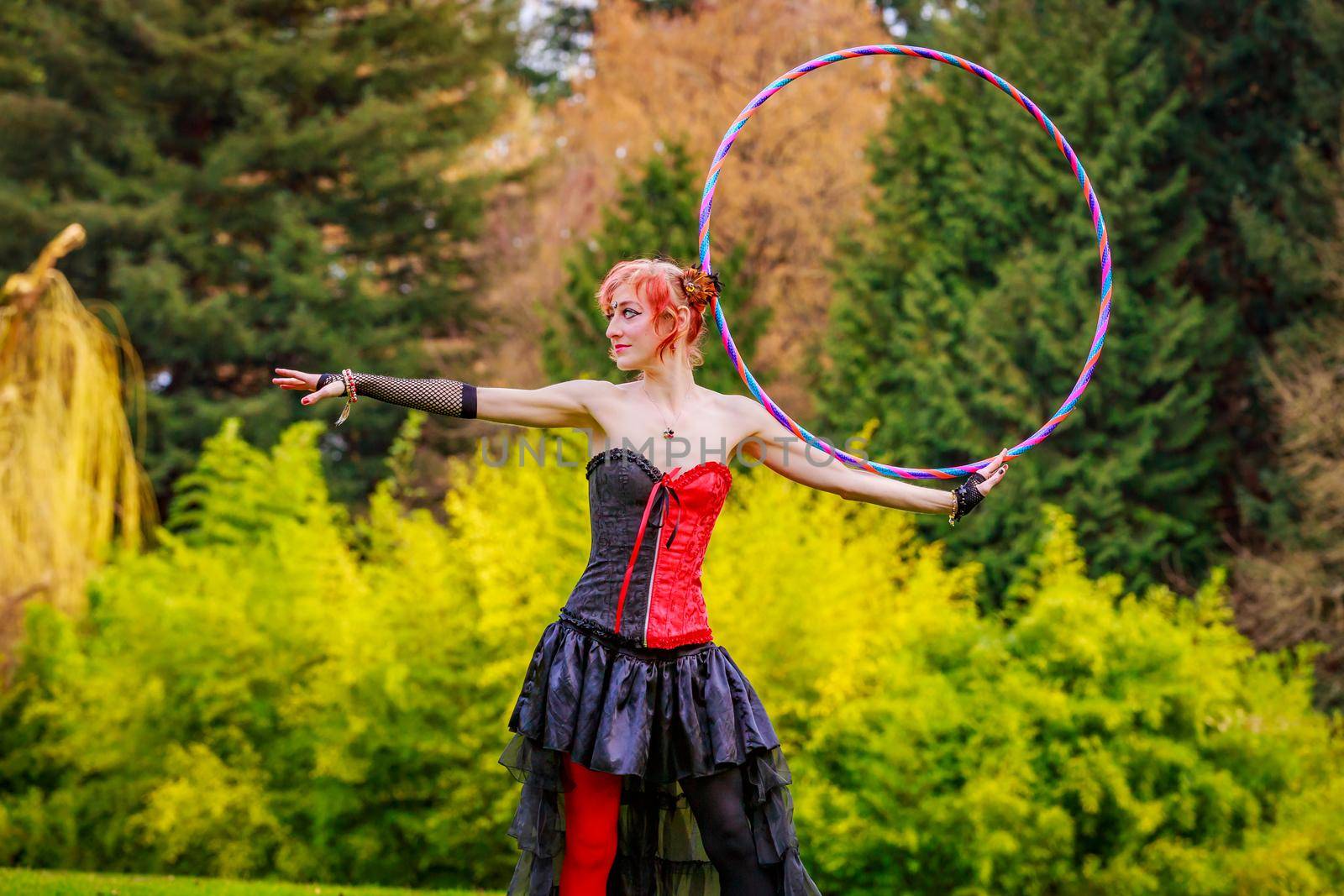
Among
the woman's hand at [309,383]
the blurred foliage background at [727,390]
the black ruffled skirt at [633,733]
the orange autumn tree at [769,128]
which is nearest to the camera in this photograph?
the black ruffled skirt at [633,733]

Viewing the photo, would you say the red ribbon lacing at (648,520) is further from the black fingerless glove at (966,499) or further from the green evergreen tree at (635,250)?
the green evergreen tree at (635,250)

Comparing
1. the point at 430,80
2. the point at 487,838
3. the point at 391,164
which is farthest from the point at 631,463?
the point at 430,80

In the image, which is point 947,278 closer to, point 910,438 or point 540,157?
point 910,438

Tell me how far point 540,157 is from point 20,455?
36.7 feet

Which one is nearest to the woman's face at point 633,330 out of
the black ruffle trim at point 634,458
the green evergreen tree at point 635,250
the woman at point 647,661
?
the woman at point 647,661

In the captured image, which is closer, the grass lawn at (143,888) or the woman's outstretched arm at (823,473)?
the woman's outstretched arm at (823,473)

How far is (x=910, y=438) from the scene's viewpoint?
482 inches

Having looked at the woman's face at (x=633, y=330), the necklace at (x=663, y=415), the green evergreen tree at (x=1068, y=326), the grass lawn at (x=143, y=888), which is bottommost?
the grass lawn at (x=143, y=888)

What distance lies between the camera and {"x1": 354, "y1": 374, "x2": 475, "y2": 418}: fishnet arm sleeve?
346cm

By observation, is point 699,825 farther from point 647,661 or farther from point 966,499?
point 966,499

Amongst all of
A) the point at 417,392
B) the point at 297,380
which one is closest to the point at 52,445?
the point at 297,380

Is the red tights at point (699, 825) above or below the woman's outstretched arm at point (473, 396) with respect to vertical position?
below

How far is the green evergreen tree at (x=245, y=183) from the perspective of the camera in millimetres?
16234

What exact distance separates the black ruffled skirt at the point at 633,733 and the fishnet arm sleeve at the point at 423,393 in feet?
2.07
